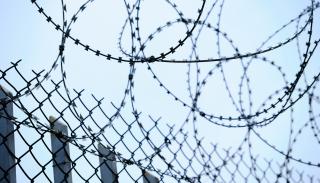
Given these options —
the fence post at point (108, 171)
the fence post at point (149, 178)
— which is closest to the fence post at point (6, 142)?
the fence post at point (108, 171)

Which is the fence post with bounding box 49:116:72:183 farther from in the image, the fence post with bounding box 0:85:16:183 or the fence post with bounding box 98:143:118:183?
the fence post with bounding box 98:143:118:183

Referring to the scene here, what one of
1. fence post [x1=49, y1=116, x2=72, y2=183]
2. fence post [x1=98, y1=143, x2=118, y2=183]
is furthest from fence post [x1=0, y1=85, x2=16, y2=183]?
fence post [x1=98, y1=143, x2=118, y2=183]

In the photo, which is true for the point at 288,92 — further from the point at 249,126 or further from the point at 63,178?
the point at 63,178

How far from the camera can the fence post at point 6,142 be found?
8.80 feet

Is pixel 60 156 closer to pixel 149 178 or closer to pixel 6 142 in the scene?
pixel 6 142

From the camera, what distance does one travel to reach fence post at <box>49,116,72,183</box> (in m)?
2.95

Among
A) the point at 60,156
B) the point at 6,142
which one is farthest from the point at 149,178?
the point at 6,142

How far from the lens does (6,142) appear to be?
2732 millimetres

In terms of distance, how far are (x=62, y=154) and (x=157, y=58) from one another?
81cm

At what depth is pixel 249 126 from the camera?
174 inches

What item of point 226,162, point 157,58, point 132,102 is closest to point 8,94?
point 157,58

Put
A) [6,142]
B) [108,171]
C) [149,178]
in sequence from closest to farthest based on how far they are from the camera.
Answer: [6,142] < [108,171] < [149,178]

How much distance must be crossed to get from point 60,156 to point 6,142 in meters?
0.37

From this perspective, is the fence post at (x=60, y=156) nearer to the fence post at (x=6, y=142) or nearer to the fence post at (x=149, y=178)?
the fence post at (x=6, y=142)
